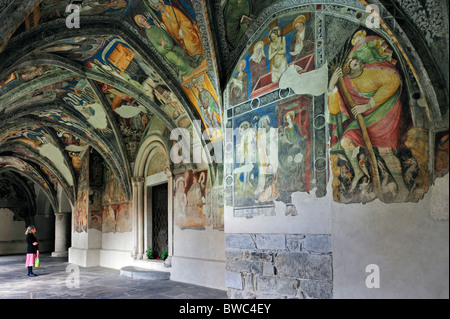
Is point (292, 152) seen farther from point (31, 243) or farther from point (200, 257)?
point (31, 243)

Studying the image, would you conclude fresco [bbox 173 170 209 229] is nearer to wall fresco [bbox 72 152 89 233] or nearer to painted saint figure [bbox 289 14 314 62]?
painted saint figure [bbox 289 14 314 62]

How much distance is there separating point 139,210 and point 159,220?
66 cm

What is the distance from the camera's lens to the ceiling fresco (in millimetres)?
4902

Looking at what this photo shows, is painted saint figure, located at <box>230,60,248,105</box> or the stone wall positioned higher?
painted saint figure, located at <box>230,60,248,105</box>

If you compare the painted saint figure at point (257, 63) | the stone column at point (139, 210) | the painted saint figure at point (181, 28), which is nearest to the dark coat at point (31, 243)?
the stone column at point (139, 210)

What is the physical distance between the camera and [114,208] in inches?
540

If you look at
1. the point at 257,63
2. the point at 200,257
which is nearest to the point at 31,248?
the point at 200,257

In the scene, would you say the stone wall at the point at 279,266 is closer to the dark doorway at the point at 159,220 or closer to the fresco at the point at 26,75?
the fresco at the point at 26,75

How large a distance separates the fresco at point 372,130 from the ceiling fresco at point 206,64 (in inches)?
2.9

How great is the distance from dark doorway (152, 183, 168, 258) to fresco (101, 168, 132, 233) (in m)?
1.07

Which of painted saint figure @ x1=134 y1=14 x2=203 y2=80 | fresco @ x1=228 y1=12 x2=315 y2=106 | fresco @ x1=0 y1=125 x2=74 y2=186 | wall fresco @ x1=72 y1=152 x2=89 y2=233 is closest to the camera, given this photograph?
fresco @ x1=228 y1=12 x2=315 y2=106

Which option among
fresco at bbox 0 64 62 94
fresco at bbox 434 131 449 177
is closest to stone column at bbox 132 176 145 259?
fresco at bbox 0 64 62 94

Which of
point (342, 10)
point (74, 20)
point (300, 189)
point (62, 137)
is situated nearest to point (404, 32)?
point (342, 10)

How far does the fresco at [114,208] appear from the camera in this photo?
508 inches
